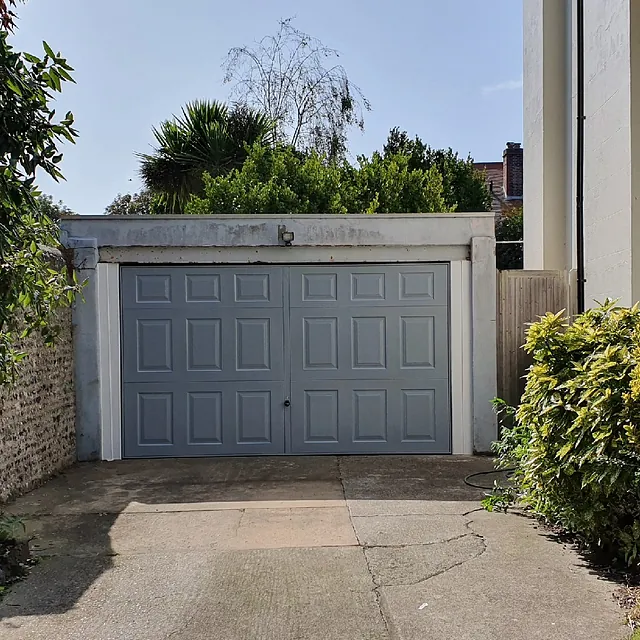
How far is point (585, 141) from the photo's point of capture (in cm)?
948

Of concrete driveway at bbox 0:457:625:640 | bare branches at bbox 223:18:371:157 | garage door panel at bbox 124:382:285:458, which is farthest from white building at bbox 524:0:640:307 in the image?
Answer: bare branches at bbox 223:18:371:157

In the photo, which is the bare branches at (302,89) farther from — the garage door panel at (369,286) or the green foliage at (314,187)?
the garage door panel at (369,286)

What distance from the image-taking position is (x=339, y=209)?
64.7 feet

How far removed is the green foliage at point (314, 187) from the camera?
18.0 metres

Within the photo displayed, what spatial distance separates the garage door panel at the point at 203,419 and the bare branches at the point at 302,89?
1538 centimetres

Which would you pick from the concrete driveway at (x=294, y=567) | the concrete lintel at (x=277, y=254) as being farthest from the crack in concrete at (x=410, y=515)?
the concrete lintel at (x=277, y=254)

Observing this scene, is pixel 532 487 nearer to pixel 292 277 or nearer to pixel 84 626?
pixel 84 626

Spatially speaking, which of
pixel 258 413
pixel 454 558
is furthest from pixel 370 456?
pixel 454 558

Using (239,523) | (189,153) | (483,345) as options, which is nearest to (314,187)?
(189,153)

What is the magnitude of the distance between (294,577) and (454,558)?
1.09 m

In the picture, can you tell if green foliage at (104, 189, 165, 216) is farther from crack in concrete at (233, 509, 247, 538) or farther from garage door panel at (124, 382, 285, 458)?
crack in concrete at (233, 509, 247, 538)

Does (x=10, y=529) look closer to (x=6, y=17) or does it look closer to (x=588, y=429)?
(x=6, y=17)

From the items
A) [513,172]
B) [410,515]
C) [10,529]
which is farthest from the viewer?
[513,172]

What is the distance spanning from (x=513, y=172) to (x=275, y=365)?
24745mm
